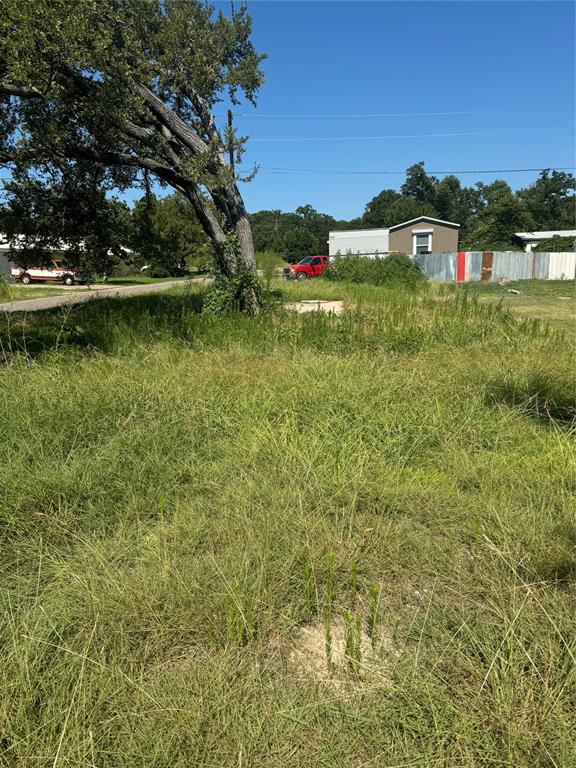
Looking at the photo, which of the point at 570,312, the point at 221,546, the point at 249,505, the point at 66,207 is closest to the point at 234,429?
the point at 249,505

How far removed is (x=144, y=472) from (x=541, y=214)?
100459 mm

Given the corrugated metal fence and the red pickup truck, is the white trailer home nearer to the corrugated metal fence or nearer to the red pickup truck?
the red pickup truck

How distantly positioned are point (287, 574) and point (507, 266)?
3360 centimetres

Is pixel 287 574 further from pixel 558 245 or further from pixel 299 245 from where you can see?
pixel 299 245

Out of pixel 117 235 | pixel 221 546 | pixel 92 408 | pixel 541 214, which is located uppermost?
pixel 541 214

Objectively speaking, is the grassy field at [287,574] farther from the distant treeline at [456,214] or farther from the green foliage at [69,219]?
the distant treeline at [456,214]

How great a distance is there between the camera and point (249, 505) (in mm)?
2852

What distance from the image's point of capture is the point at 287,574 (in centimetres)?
228

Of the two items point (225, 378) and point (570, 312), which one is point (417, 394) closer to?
point (225, 378)

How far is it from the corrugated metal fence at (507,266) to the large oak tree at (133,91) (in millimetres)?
22943

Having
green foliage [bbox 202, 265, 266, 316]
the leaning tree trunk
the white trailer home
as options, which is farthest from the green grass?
the white trailer home

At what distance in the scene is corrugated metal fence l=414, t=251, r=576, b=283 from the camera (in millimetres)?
31609

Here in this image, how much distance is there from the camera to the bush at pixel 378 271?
22266 millimetres

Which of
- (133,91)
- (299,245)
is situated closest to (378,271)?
(133,91)
